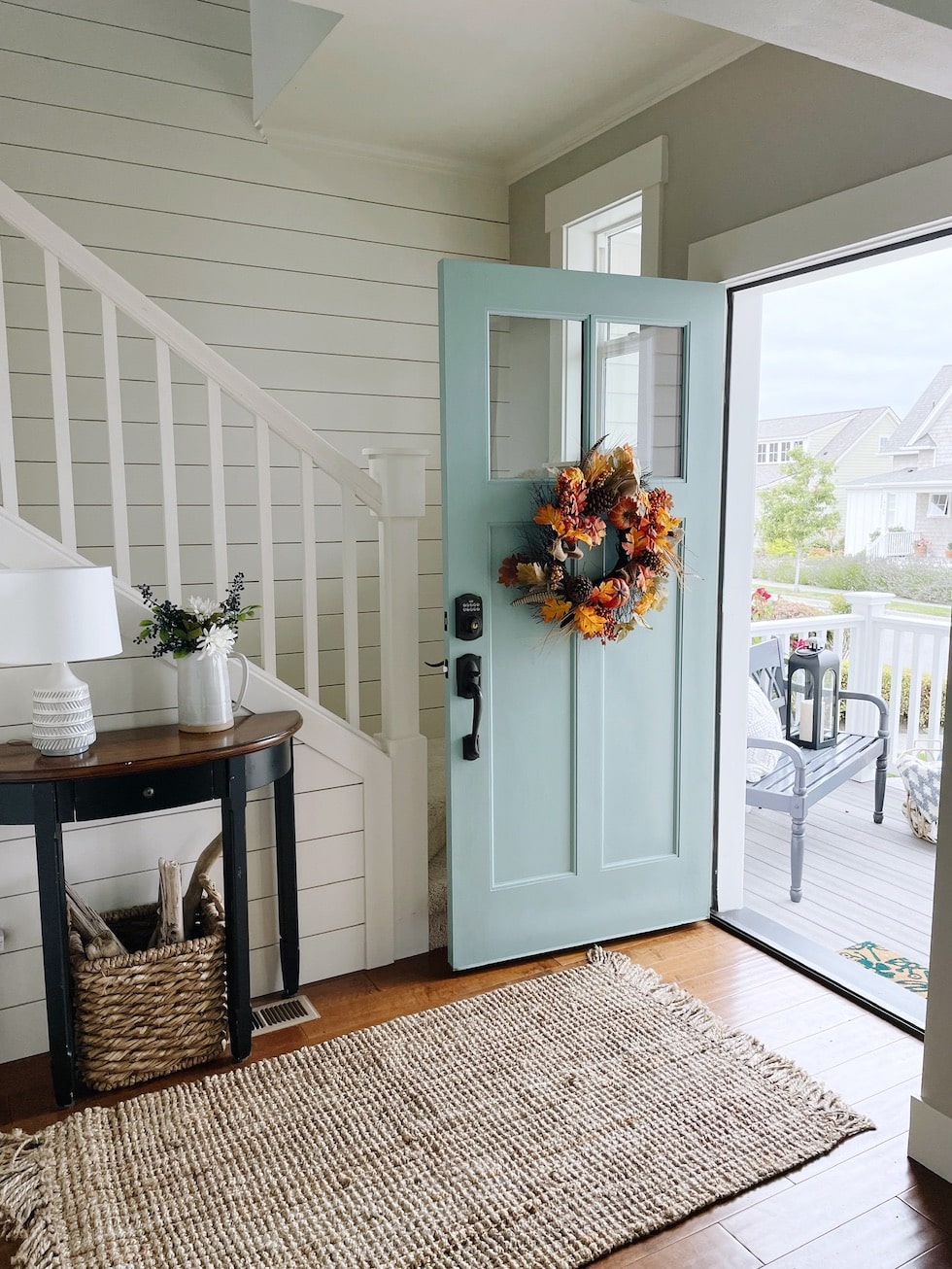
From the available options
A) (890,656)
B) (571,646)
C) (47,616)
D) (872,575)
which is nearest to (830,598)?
(872,575)

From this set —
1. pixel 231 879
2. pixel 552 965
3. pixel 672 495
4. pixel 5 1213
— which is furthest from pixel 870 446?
pixel 5 1213

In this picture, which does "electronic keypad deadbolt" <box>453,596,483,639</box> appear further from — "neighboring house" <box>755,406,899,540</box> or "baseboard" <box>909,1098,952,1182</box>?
"neighboring house" <box>755,406,899,540</box>

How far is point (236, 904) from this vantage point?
2305mm

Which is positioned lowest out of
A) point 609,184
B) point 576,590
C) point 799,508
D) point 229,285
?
point 576,590

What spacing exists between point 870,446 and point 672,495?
7.74ft

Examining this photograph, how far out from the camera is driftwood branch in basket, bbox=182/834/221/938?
8.03 feet

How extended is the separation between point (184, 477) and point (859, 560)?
134 inches

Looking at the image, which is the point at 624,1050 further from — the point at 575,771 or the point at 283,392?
the point at 283,392

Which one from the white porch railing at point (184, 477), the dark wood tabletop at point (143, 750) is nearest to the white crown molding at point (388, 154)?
the white porch railing at point (184, 477)

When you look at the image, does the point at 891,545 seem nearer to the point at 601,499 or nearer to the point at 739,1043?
the point at 601,499

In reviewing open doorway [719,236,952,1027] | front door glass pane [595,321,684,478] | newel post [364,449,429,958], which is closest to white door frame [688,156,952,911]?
open doorway [719,236,952,1027]

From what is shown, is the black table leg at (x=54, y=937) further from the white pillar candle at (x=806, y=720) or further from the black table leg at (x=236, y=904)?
the white pillar candle at (x=806, y=720)

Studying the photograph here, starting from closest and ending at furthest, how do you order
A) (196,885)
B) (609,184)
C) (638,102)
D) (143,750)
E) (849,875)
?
(143,750)
(196,885)
(638,102)
(609,184)
(849,875)

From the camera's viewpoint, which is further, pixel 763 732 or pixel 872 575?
pixel 872 575
